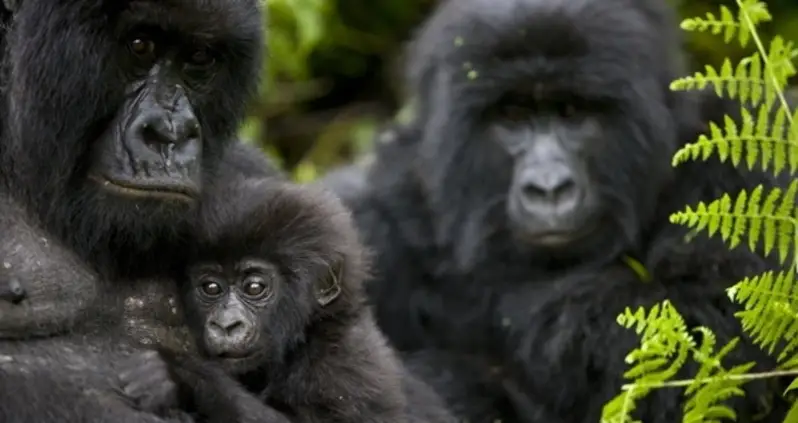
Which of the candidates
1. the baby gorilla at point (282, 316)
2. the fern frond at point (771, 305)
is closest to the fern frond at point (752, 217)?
the fern frond at point (771, 305)

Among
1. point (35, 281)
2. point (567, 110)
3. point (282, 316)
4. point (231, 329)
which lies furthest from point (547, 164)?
point (35, 281)

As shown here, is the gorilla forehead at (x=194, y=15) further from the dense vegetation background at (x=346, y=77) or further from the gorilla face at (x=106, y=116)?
the dense vegetation background at (x=346, y=77)

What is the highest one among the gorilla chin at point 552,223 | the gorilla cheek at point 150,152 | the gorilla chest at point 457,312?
the gorilla cheek at point 150,152

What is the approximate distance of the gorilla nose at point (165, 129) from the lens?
336cm

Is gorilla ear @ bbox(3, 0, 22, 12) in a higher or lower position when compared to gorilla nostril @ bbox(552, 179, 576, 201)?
higher

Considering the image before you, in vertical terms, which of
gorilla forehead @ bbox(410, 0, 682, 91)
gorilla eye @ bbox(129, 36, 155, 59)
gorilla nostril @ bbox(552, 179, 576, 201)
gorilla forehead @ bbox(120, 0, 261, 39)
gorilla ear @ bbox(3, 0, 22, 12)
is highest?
gorilla ear @ bbox(3, 0, 22, 12)

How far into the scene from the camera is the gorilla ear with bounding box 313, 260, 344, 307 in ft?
12.3

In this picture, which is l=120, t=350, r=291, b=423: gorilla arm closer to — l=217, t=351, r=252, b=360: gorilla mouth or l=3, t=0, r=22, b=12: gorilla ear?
l=217, t=351, r=252, b=360: gorilla mouth

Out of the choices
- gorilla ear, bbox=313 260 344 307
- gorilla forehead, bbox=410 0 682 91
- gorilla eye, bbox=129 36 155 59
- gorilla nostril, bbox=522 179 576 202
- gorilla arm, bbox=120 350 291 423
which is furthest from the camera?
gorilla forehead, bbox=410 0 682 91

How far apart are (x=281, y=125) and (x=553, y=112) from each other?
3.70 m

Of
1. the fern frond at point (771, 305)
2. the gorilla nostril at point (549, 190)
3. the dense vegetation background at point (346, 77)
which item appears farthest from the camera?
the dense vegetation background at point (346, 77)

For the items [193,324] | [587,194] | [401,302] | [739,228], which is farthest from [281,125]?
[739,228]

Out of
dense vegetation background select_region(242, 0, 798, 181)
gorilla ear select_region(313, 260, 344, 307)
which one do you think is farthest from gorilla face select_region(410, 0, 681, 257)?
dense vegetation background select_region(242, 0, 798, 181)

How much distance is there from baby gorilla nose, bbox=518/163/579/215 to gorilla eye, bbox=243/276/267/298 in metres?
1.29
